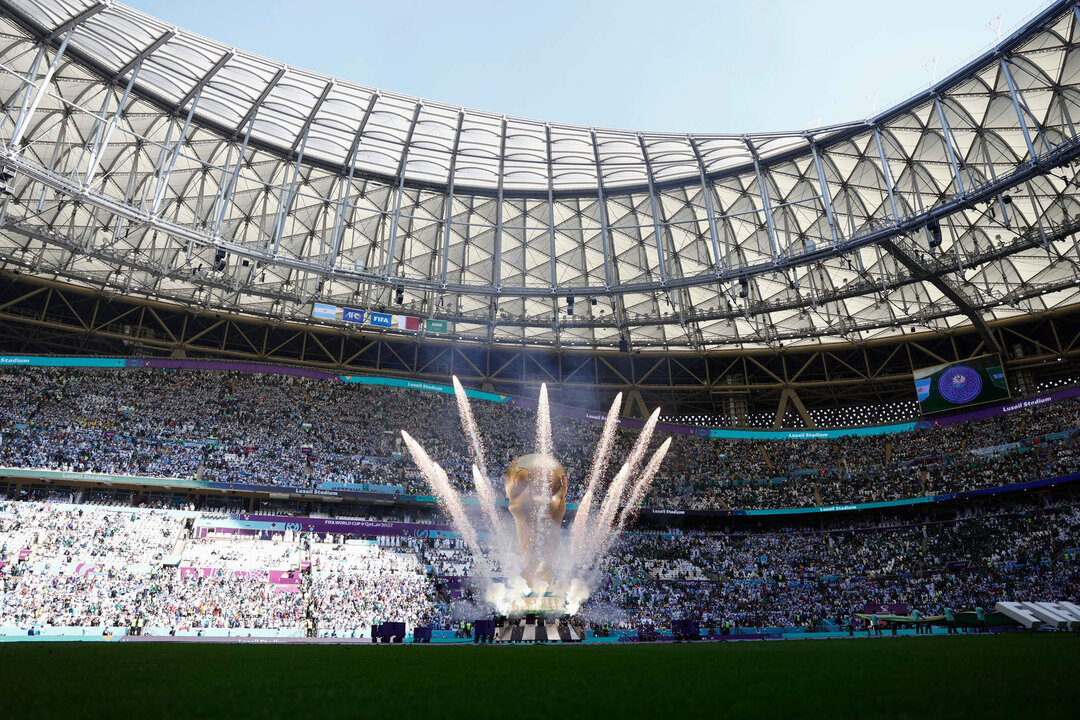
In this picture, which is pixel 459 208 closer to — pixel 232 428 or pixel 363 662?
pixel 232 428

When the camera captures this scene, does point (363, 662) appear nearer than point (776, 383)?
Yes

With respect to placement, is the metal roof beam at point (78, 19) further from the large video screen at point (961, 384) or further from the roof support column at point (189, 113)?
the large video screen at point (961, 384)

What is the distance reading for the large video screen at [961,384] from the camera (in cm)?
5091

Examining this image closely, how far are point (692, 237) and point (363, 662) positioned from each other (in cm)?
3808

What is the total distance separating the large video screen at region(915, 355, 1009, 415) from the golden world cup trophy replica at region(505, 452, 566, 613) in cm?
3972

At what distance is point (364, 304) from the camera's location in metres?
48.0

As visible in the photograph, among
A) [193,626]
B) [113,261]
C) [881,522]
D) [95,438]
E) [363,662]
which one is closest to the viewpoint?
[363,662]

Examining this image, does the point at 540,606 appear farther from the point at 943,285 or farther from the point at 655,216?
the point at 943,285

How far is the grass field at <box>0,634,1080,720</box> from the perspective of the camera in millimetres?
6855

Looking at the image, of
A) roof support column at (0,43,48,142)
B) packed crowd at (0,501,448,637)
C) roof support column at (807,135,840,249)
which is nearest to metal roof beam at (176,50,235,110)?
roof support column at (0,43,48,142)

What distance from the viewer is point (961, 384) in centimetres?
5262

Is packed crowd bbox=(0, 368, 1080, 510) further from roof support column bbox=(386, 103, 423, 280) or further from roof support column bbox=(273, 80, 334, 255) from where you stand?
A: roof support column bbox=(273, 80, 334, 255)

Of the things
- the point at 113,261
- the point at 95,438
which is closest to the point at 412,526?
the point at 95,438

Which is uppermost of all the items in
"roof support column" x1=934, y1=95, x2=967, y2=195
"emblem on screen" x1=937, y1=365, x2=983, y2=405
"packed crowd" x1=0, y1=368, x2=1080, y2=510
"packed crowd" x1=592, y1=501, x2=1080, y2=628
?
"roof support column" x1=934, y1=95, x2=967, y2=195
